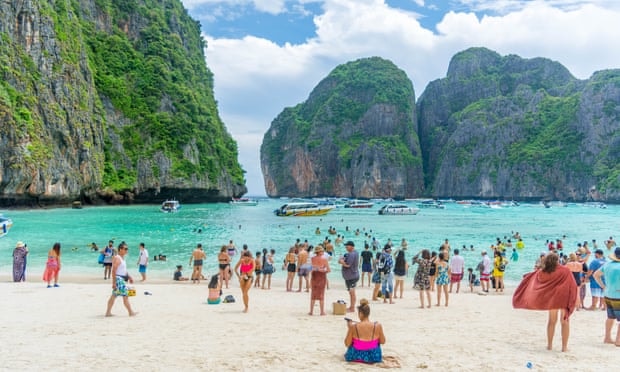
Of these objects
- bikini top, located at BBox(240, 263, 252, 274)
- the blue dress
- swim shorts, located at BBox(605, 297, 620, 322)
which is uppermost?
swim shorts, located at BBox(605, 297, 620, 322)

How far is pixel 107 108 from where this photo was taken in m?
82.4

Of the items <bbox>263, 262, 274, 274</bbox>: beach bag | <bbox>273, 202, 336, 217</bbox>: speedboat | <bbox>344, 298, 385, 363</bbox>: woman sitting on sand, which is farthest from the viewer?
<bbox>273, 202, 336, 217</bbox>: speedboat

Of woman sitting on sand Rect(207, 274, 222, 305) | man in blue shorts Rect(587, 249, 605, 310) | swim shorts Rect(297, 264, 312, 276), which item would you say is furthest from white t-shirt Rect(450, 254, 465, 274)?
woman sitting on sand Rect(207, 274, 222, 305)

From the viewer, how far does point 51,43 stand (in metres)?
61.3

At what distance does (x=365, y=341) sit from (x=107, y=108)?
3341 inches

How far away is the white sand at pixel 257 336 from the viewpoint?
7.67m

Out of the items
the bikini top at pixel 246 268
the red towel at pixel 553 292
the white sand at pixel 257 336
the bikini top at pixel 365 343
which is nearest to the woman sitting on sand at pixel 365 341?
the bikini top at pixel 365 343

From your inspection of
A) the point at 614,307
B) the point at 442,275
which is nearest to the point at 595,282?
the point at 442,275

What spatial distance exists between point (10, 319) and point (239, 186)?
345ft

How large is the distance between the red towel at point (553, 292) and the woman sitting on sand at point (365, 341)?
2741 mm

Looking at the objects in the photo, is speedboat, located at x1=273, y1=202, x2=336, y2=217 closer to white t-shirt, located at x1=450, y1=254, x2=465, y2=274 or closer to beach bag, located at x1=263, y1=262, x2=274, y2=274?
beach bag, located at x1=263, y1=262, x2=274, y2=274

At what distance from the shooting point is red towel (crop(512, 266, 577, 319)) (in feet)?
26.0

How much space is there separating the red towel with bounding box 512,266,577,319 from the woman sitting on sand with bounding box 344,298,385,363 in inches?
108

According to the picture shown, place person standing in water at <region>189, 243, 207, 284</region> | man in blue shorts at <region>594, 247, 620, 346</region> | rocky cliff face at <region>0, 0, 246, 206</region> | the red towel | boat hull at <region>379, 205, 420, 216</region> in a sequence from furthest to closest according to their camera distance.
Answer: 1. boat hull at <region>379, 205, 420, 216</region>
2. rocky cliff face at <region>0, 0, 246, 206</region>
3. person standing in water at <region>189, 243, 207, 284</region>
4. man in blue shorts at <region>594, 247, 620, 346</region>
5. the red towel
